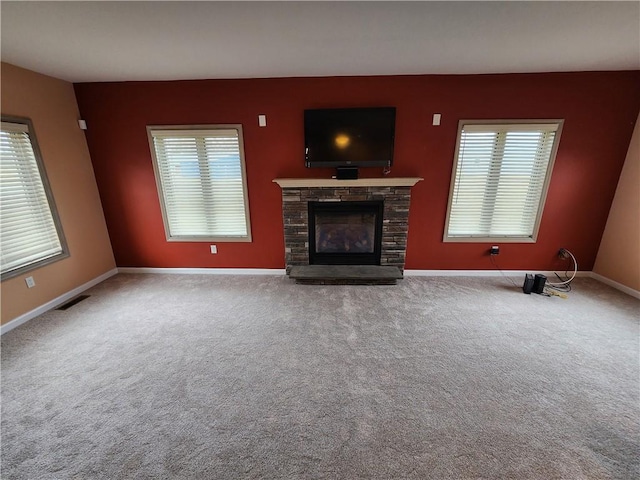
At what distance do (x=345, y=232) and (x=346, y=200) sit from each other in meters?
0.45

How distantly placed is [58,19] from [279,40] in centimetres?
150

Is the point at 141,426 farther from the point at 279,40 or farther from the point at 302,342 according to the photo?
the point at 279,40

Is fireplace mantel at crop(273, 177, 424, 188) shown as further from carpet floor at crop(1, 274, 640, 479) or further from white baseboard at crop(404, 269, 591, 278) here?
carpet floor at crop(1, 274, 640, 479)

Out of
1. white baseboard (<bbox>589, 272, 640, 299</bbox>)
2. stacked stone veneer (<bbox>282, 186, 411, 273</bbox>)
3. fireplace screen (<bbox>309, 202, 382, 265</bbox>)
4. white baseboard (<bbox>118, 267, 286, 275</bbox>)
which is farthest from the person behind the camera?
white baseboard (<bbox>118, 267, 286, 275</bbox>)

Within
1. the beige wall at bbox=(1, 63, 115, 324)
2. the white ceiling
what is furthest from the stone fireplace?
the beige wall at bbox=(1, 63, 115, 324)

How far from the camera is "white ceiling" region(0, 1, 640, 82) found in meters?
1.68

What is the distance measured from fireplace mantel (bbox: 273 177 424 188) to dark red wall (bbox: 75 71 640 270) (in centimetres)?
15

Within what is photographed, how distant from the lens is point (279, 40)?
82.0 inches

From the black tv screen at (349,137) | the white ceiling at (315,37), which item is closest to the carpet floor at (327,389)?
the black tv screen at (349,137)

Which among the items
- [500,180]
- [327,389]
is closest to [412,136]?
[500,180]

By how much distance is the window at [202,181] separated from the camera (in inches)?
128

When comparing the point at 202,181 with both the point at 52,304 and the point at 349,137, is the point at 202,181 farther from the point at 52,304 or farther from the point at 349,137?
the point at 52,304

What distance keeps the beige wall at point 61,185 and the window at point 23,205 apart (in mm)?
78

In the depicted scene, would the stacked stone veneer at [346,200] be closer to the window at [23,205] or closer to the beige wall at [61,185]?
the beige wall at [61,185]
